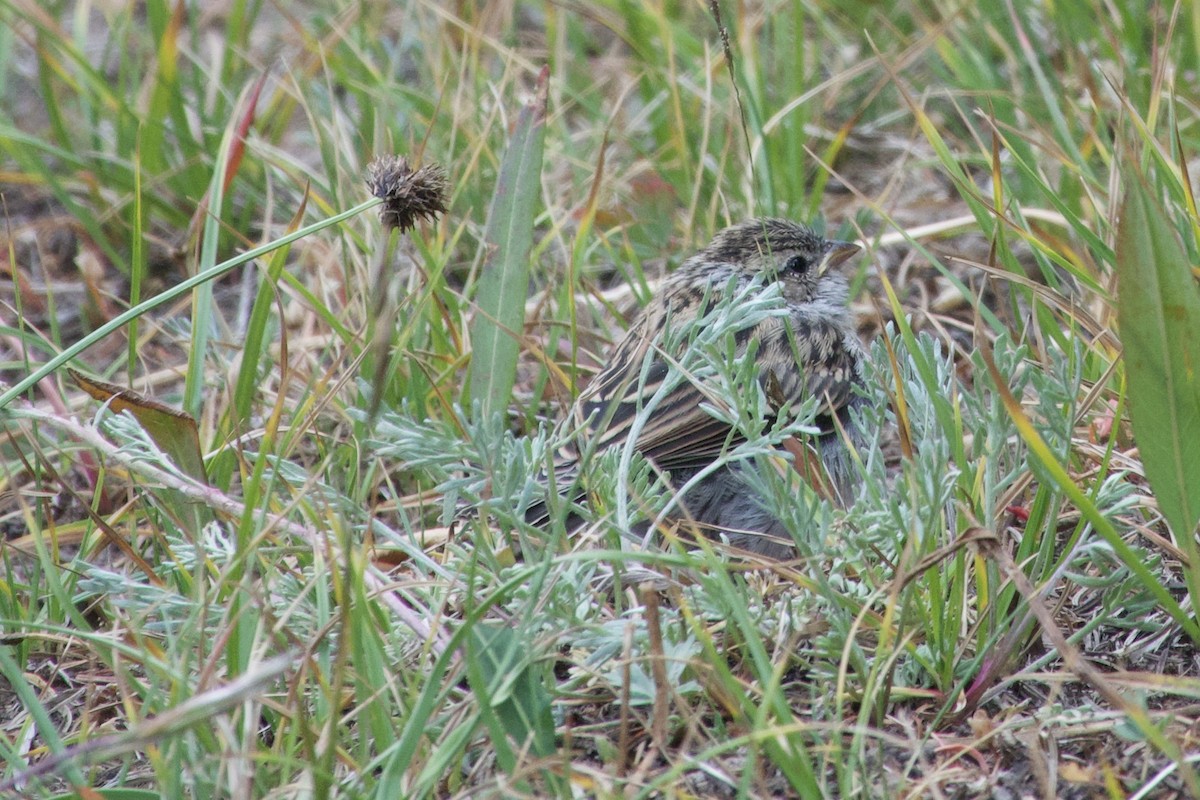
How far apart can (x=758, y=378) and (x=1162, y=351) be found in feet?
4.91

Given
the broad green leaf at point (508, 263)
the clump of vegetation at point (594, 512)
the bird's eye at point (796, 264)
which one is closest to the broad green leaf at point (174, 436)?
the clump of vegetation at point (594, 512)

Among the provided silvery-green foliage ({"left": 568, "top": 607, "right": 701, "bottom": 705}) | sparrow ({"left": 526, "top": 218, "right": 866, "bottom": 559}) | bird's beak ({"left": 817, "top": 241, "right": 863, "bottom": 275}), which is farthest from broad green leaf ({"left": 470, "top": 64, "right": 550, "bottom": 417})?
bird's beak ({"left": 817, "top": 241, "right": 863, "bottom": 275})

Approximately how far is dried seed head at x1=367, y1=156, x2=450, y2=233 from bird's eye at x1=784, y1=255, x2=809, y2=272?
6.83ft

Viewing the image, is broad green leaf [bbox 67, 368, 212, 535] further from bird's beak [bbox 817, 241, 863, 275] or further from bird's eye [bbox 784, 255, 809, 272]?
bird's beak [bbox 817, 241, 863, 275]

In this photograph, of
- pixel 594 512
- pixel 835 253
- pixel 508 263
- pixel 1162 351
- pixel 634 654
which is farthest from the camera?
pixel 835 253

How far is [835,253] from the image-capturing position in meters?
4.91

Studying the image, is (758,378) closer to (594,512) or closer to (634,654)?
(594,512)

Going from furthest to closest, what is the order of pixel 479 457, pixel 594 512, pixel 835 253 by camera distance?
pixel 835 253 → pixel 594 512 → pixel 479 457

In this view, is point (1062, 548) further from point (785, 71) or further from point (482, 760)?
point (785, 71)

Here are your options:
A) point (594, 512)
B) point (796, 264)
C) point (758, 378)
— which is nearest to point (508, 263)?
point (758, 378)

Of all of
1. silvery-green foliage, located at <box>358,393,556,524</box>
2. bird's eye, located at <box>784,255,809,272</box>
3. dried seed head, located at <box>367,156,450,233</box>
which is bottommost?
bird's eye, located at <box>784,255,809,272</box>

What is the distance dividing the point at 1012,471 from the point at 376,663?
139 cm

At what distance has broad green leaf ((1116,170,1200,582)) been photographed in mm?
2639

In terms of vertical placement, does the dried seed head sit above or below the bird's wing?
above
